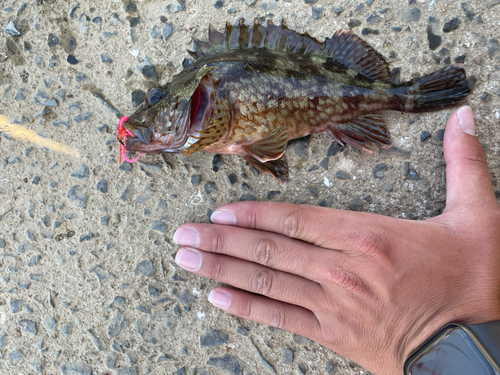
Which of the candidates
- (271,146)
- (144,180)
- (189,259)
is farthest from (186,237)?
(271,146)

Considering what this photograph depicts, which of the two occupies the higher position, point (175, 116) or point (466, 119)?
point (466, 119)

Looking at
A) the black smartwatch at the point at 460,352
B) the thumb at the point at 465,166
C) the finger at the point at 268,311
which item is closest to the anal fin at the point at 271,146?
the finger at the point at 268,311

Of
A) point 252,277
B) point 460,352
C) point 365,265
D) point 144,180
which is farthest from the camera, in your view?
point 144,180

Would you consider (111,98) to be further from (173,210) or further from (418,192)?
(418,192)

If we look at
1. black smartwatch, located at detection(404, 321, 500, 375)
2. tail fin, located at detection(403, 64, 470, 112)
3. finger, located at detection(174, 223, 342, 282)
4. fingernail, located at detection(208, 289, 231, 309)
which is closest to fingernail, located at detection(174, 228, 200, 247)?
finger, located at detection(174, 223, 342, 282)

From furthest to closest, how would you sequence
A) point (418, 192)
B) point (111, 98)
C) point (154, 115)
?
point (111, 98) < point (418, 192) < point (154, 115)

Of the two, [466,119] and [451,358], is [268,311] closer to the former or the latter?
[451,358]

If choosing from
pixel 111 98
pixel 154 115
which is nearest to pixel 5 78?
pixel 111 98

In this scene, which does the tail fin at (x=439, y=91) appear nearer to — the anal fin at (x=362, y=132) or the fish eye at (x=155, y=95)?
the anal fin at (x=362, y=132)
